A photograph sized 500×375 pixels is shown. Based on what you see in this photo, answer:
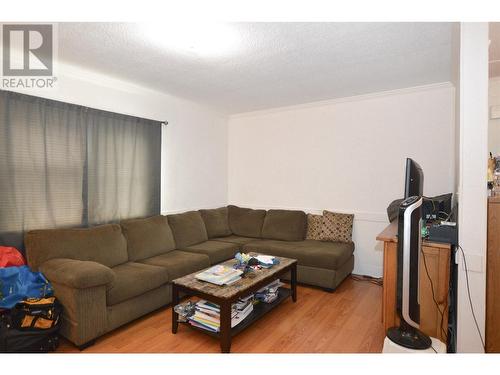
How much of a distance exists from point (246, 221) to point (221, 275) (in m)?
2.00

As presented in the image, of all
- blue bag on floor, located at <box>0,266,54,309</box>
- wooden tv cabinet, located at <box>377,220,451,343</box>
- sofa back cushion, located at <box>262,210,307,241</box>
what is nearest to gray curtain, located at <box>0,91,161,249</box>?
blue bag on floor, located at <box>0,266,54,309</box>

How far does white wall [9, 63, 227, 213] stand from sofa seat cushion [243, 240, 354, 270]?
4.13 ft

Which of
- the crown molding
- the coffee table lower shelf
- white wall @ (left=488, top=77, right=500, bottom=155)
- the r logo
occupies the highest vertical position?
the crown molding

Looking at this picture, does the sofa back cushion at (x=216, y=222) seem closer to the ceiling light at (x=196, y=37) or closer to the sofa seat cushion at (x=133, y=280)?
the sofa seat cushion at (x=133, y=280)

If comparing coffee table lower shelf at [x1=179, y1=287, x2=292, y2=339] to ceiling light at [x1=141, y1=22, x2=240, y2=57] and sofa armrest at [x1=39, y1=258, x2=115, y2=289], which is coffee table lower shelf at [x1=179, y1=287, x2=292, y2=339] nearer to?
sofa armrest at [x1=39, y1=258, x2=115, y2=289]

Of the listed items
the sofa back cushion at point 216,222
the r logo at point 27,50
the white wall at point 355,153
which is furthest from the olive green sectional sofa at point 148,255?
the r logo at point 27,50

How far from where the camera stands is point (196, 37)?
2.22 meters

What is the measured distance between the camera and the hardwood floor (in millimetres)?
2182

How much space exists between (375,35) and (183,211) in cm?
318

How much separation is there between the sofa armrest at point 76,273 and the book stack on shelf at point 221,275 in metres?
0.74

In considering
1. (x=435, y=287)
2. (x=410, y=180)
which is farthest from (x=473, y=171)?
(x=435, y=287)
